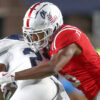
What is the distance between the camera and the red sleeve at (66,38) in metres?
3.31

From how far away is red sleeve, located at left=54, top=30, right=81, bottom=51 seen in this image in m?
3.31

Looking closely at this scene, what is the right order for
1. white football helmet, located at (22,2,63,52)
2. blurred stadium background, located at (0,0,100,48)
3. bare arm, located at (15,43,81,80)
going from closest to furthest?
bare arm, located at (15,43,81,80), white football helmet, located at (22,2,63,52), blurred stadium background, located at (0,0,100,48)

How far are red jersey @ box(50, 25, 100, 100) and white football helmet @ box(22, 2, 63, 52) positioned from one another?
12 centimetres

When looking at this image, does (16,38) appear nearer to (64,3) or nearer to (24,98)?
(24,98)

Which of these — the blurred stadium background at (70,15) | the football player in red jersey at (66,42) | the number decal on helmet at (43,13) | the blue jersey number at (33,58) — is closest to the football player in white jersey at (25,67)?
the blue jersey number at (33,58)

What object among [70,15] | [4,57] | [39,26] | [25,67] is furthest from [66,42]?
[70,15]

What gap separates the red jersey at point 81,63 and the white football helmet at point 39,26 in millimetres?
124

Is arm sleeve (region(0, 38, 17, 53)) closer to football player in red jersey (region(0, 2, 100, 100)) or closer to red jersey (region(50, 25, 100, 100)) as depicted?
football player in red jersey (region(0, 2, 100, 100))

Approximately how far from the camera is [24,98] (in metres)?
3.41

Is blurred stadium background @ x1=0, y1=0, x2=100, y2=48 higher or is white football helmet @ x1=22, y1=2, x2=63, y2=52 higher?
white football helmet @ x1=22, y1=2, x2=63, y2=52

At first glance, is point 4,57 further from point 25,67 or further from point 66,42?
point 66,42

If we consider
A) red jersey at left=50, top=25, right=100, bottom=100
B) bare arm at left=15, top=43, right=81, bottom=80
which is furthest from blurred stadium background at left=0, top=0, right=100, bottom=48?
bare arm at left=15, top=43, right=81, bottom=80

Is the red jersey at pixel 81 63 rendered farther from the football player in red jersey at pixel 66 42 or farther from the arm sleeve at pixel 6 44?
the arm sleeve at pixel 6 44

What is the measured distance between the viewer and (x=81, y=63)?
3.50 meters
